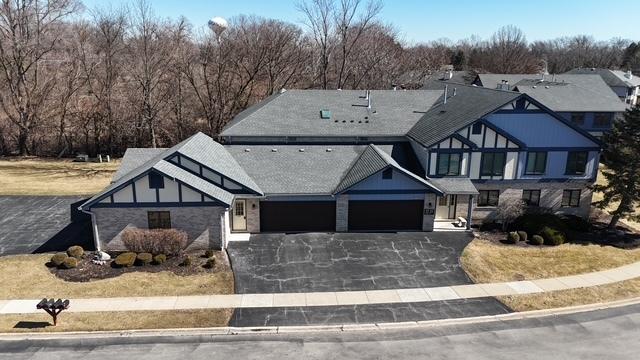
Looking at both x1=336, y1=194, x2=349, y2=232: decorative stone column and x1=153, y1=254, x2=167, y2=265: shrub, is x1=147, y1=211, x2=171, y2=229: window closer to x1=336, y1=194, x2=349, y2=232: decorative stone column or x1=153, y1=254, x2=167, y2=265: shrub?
x1=153, y1=254, x2=167, y2=265: shrub

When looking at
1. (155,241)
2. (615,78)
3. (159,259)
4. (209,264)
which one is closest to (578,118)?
(615,78)

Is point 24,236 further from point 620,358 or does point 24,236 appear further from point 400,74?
point 400,74

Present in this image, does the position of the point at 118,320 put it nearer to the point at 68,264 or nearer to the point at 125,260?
the point at 125,260

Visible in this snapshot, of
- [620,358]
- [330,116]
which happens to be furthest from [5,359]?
[330,116]

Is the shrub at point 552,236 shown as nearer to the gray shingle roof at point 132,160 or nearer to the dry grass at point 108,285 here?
the dry grass at point 108,285

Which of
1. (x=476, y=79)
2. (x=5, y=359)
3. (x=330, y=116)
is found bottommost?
(x=5, y=359)

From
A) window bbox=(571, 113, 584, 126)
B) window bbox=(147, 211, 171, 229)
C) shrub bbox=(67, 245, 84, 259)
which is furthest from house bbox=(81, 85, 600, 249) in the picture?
window bbox=(571, 113, 584, 126)
